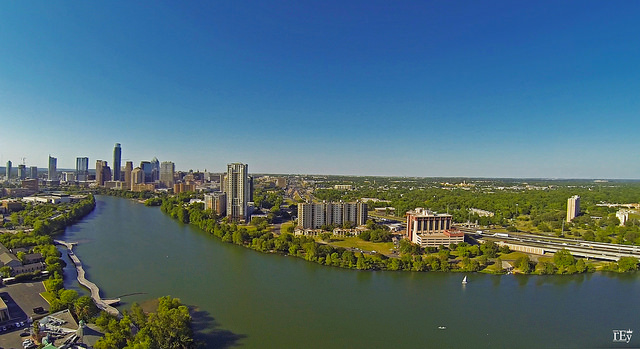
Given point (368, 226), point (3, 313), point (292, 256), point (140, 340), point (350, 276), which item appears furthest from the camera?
point (368, 226)

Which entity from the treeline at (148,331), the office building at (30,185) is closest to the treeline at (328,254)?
the treeline at (148,331)

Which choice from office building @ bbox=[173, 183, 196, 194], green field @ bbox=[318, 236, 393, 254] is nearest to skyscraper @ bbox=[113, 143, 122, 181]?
office building @ bbox=[173, 183, 196, 194]

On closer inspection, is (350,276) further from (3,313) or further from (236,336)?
(3,313)

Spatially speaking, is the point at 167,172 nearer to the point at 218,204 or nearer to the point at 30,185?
the point at 30,185

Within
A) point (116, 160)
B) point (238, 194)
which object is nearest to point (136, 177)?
point (116, 160)

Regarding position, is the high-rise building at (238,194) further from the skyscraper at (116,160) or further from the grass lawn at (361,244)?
the skyscraper at (116,160)

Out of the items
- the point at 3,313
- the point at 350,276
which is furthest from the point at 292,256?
the point at 3,313
